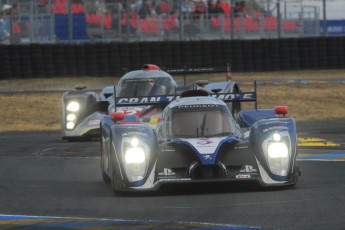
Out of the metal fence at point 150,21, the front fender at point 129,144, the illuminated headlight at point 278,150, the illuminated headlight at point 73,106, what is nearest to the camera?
the front fender at point 129,144

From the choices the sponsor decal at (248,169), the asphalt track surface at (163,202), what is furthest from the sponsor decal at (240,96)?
the sponsor decal at (248,169)

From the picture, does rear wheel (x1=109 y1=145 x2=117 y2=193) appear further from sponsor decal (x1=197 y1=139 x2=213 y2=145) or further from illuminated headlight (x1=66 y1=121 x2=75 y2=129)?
illuminated headlight (x1=66 y1=121 x2=75 y2=129)

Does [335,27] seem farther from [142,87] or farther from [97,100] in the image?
[142,87]

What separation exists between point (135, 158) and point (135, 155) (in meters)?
0.04

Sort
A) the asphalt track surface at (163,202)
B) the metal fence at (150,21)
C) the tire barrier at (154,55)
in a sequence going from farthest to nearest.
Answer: the metal fence at (150,21), the tire barrier at (154,55), the asphalt track surface at (163,202)

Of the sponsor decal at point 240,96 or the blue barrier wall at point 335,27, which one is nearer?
the sponsor decal at point 240,96

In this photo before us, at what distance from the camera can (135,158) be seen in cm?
1158

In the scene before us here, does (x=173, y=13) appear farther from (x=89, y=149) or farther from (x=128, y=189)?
(x=128, y=189)

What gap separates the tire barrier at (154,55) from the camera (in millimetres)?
30641

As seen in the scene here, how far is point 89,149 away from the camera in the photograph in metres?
18.0

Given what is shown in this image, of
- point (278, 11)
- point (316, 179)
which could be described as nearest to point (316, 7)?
point (278, 11)

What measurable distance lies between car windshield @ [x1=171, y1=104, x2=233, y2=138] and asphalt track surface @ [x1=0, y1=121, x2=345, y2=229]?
647 millimetres

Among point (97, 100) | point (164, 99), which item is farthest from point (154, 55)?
point (164, 99)

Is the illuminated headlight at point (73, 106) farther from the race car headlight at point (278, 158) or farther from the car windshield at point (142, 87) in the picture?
the race car headlight at point (278, 158)
